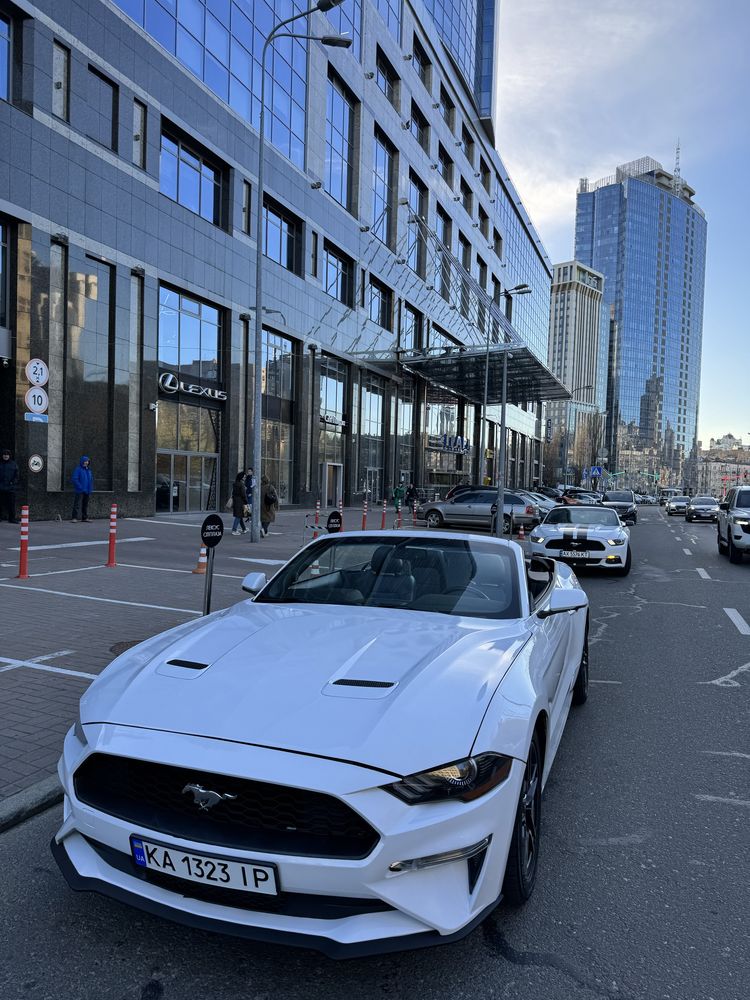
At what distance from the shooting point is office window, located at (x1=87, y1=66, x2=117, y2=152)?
21.6m

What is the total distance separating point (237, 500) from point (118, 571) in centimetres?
764

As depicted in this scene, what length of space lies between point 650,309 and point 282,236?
156097 mm

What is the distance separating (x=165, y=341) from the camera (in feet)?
84.7

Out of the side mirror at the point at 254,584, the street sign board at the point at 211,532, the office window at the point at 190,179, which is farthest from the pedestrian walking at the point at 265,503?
the side mirror at the point at 254,584

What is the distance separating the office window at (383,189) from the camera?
1677 inches

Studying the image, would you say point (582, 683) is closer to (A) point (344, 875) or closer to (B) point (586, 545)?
(A) point (344, 875)

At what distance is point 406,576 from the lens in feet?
13.7

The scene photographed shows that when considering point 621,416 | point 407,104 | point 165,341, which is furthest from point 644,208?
point 165,341

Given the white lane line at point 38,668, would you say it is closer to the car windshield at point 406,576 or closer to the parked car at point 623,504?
the car windshield at point 406,576

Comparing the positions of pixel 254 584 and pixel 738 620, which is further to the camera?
pixel 738 620

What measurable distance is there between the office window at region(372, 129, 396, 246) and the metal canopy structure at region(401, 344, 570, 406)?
317 inches

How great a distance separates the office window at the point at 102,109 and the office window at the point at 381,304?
2104cm

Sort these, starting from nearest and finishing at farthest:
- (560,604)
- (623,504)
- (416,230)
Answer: (560,604) < (623,504) < (416,230)

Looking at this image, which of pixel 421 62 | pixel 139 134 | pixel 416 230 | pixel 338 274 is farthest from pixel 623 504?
pixel 421 62
